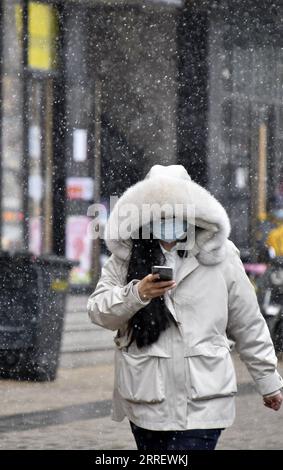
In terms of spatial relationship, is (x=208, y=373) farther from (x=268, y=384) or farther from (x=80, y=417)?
(x=80, y=417)

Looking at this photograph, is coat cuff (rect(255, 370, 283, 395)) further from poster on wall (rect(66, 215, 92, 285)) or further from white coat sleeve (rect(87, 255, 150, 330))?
poster on wall (rect(66, 215, 92, 285))

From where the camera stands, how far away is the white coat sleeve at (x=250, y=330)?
13.0 ft

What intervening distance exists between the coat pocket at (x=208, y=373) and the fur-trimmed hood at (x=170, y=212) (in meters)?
0.30

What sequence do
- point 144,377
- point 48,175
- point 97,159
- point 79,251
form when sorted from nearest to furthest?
point 144,377, point 48,175, point 79,251, point 97,159

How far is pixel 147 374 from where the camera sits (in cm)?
385

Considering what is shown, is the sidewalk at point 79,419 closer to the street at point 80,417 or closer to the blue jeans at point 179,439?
the street at point 80,417

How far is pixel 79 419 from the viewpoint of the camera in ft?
24.5

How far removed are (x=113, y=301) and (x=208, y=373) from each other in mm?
394

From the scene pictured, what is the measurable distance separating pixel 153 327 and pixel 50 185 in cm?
1372

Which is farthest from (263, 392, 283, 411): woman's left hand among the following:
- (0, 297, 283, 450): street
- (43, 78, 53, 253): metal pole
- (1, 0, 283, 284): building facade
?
(43, 78, 53, 253): metal pole

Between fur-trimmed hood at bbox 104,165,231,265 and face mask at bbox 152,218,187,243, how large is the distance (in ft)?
0.09

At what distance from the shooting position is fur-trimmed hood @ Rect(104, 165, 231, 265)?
3.91 metres

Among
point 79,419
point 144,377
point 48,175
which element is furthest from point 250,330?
point 48,175

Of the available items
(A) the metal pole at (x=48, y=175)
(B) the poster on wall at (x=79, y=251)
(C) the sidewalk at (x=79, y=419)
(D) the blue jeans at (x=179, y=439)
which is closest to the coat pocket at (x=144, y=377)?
(D) the blue jeans at (x=179, y=439)
